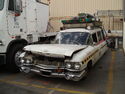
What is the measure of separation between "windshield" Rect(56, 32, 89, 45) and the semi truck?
144cm

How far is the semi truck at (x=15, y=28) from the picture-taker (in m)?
5.37

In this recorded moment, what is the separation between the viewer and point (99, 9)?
13742 millimetres

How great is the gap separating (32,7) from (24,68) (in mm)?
3190

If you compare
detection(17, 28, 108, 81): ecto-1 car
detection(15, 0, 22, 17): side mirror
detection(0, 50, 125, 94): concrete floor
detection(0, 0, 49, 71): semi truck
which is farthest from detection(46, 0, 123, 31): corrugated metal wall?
detection(17, 28, 108, 81): ecto-1 car

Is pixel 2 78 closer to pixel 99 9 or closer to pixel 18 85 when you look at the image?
pixel 18 85

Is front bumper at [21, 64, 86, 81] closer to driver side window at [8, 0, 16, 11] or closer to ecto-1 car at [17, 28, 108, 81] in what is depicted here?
ecto-1 car at [17, 28, 108, 81]

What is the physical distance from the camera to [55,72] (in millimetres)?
4430

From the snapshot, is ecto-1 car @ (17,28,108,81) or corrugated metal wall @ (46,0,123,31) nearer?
ecto-1 car @ (17,28,108,81)

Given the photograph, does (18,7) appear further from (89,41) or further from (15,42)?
(89,41)

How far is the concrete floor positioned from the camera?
433 centimetres

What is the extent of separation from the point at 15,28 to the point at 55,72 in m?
2.62

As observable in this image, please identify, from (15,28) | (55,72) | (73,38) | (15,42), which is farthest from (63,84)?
(15,28)

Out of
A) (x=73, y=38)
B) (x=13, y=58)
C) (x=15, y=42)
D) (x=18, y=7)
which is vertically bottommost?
(x=13, y=58)

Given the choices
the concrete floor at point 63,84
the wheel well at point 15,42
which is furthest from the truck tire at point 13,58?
the concrete floor at point 63,84
